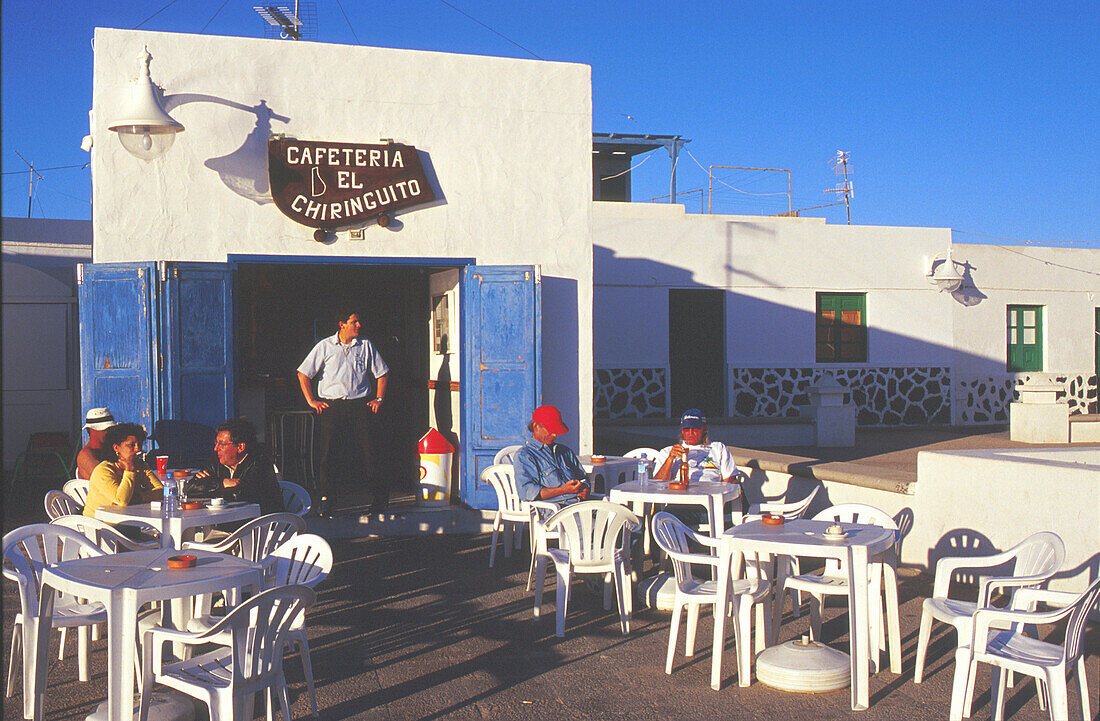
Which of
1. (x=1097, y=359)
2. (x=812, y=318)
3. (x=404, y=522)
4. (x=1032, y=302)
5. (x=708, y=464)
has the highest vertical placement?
(x=1032, y=302)

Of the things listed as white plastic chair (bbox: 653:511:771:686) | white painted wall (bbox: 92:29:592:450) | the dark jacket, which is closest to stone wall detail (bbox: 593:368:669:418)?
white painted wall (bbox: 92:29:592:450)

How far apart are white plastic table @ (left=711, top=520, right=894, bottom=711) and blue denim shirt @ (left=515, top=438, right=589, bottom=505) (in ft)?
6.15

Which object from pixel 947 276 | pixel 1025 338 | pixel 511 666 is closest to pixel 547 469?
pixel 511 666

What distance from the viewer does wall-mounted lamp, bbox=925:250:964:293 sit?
59.3 feet

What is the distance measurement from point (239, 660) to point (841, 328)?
15.6 m

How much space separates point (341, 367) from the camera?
361 inches

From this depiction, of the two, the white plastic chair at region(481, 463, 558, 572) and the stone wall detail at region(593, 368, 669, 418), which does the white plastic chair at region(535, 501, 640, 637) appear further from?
the stone wall detail at region(593, 368, 669, 418)

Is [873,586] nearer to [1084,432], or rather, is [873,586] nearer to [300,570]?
[300,570]

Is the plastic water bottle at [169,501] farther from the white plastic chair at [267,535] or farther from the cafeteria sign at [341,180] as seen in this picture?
the cafeteria sign at [341,180]

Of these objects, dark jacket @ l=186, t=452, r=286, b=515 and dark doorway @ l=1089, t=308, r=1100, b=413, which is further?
dark doorway @ l=1089, t=308, r=1100, b=413

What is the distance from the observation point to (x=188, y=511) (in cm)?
620

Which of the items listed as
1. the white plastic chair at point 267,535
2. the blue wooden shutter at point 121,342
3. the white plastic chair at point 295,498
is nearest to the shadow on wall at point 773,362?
the blue wooden shutter at point 121,342

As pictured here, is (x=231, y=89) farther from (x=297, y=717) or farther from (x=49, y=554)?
(x=297, y=717)

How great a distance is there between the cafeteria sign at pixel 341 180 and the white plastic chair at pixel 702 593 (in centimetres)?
503
